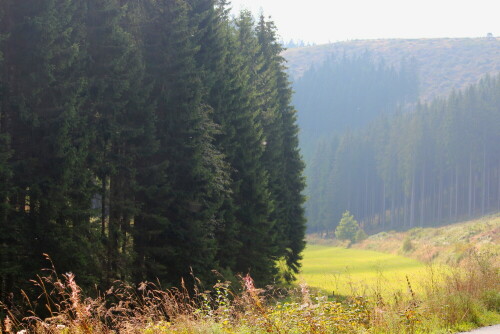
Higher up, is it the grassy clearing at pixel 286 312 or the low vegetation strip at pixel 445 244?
the grassy clearing at pixel 286 312

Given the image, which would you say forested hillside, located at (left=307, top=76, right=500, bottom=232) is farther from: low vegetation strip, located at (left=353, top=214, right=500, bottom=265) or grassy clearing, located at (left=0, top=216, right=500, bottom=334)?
grassy clearing, located at (left=0, top=216, right=500, bottom=334)

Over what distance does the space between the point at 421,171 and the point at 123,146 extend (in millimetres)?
84685

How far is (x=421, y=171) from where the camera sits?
9412cm

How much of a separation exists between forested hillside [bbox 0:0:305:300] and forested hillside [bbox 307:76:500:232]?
71509mm

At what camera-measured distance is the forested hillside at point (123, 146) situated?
Result: 12.2 meters

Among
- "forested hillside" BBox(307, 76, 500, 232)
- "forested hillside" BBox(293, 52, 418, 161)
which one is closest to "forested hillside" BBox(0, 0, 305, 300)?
"forested hillside" BBox(307, 76, 500, 232)

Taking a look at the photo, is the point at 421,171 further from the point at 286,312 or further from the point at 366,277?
the point at 286,312

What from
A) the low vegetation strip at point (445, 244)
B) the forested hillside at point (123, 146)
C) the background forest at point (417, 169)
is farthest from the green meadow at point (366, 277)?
the background forest at point (417, 169)

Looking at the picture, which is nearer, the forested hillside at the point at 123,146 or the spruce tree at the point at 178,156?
the forested hillside at the point at 123,146

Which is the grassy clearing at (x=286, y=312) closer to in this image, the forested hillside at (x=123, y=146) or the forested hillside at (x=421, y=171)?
the forested hillside at (x=123, y=146)

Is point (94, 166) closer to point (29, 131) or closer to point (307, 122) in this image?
point (29, 131)

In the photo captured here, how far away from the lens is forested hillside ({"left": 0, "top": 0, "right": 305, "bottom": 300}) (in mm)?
12250

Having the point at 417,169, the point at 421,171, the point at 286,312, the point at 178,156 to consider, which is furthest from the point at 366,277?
the point at 421,171

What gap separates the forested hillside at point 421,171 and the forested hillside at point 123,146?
71.5m
